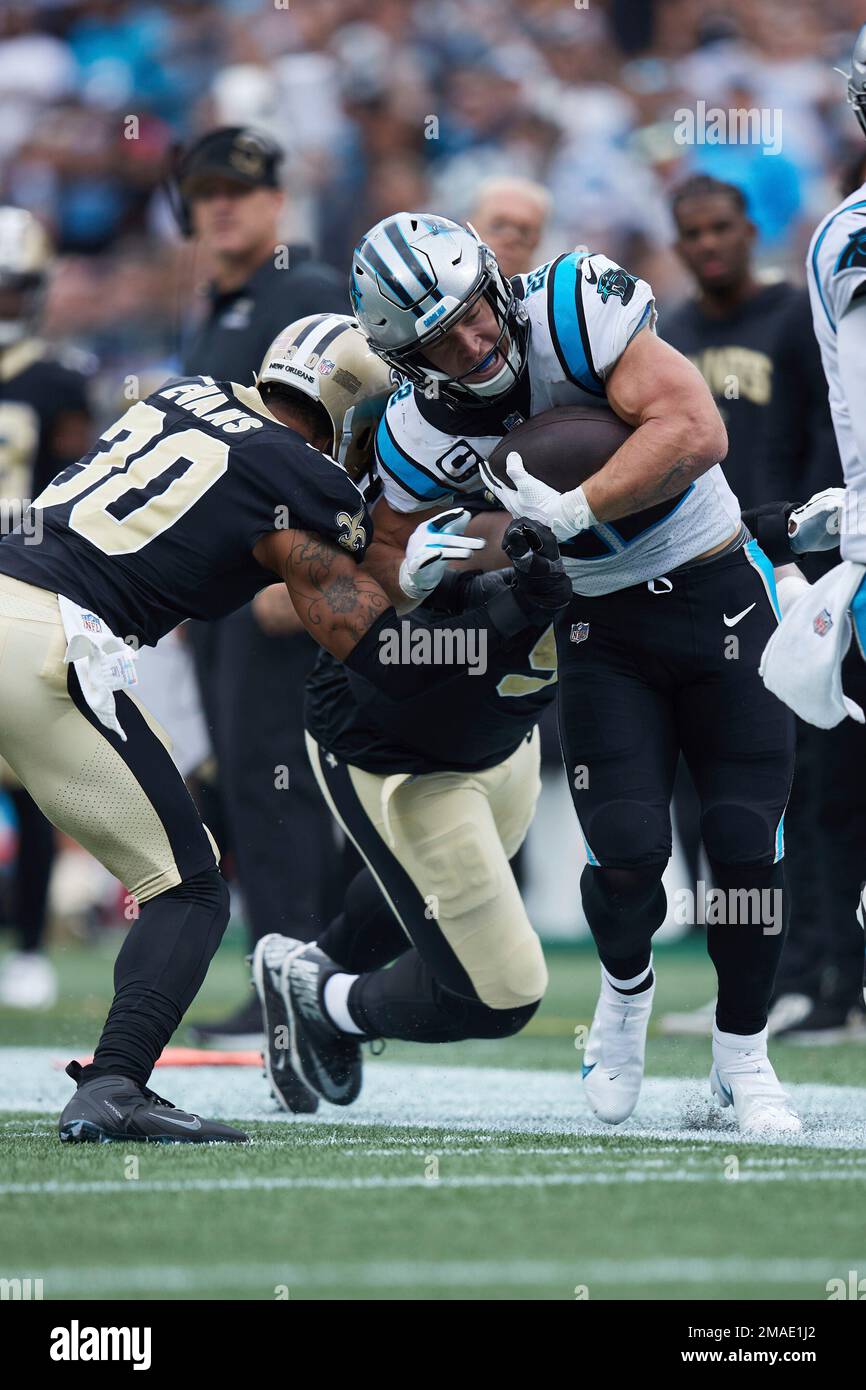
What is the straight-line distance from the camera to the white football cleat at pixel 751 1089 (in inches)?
164

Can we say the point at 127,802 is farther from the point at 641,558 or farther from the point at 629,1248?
the point at 629,1248

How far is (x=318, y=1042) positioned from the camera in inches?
192

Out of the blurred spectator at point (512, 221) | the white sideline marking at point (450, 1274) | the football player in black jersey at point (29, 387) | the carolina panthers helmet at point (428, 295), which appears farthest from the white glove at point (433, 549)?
the football player in black jersey at point (29, 387)

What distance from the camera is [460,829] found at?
4.66 metres

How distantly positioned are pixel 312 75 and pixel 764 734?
27.4 ft

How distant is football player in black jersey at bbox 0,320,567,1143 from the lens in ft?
13.1

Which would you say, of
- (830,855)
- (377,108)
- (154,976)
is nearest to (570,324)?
(154,976)

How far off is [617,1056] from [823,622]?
128 cm

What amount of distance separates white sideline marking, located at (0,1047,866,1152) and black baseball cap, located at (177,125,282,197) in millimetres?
2724

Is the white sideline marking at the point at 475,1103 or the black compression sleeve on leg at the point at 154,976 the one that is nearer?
the black compression sleeve on leg at the point at 154,976

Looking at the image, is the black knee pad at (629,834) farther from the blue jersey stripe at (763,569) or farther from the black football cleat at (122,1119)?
the black football cleat at (122,1119)

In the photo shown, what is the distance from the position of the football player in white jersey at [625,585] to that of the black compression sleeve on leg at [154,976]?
797mm

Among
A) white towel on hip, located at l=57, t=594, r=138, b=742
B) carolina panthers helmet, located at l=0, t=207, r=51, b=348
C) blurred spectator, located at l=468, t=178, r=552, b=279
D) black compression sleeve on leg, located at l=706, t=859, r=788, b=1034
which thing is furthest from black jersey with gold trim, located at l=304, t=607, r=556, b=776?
carolina panthers helmet, located at l=0, t=207, r=51, b=348

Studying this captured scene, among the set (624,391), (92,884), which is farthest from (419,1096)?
(92,884)
